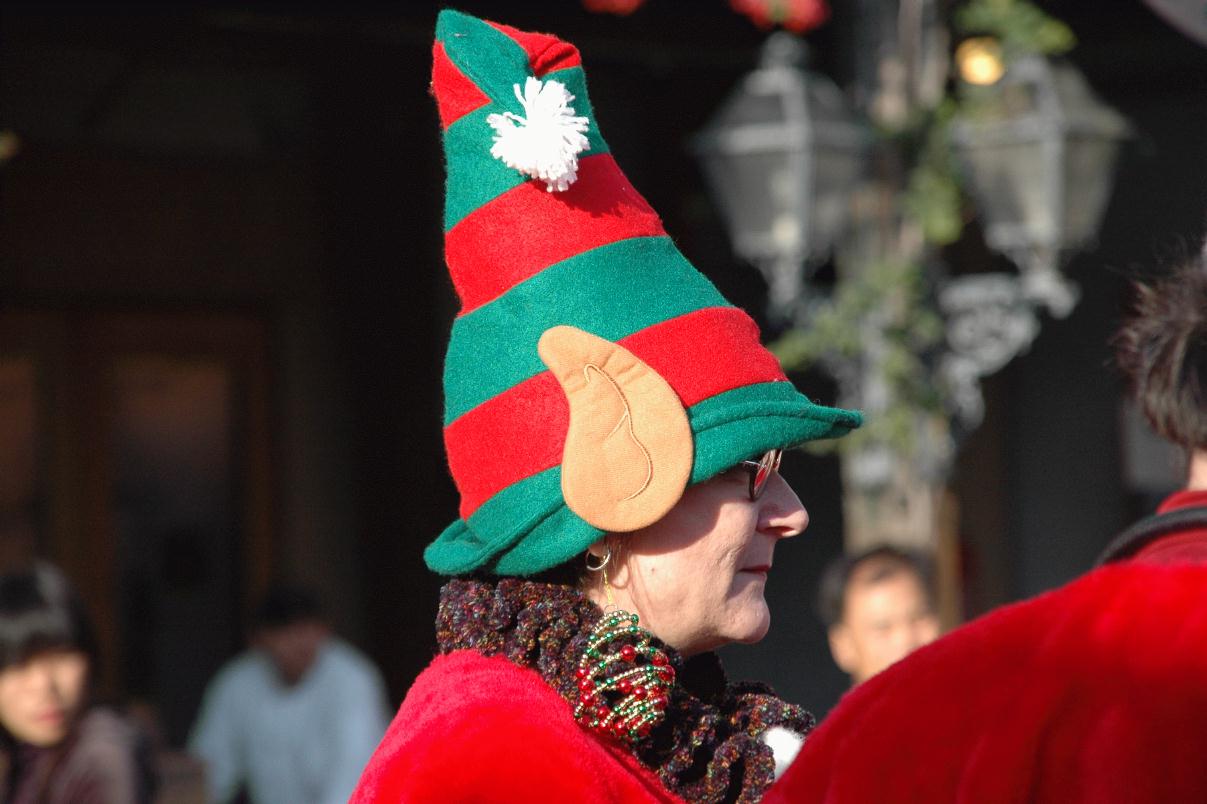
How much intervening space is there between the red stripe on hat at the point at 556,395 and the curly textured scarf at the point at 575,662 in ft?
0.34

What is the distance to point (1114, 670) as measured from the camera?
3.51ft

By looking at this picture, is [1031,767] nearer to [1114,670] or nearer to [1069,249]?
[1114,670]

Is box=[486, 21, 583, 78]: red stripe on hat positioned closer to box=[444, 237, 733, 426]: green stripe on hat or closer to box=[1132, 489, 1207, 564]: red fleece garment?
box=[444, 237, 733, 426]: green stripe on hat

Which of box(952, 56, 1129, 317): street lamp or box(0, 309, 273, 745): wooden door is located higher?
box(952, 56, 1129, 317): street lamp

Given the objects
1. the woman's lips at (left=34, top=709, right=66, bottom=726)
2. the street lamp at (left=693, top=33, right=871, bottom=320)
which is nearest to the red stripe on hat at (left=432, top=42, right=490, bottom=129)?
the woman's lips at (left=34, top=709, right=66, bottom=726)

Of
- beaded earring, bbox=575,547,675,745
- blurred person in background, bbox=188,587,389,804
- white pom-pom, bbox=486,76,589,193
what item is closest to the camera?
beaded earring, bbox=575,547,675,745

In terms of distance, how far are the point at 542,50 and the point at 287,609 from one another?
4174 mm

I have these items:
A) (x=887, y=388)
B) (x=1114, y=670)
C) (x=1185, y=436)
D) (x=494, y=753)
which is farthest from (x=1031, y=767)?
(x=887, y=388)

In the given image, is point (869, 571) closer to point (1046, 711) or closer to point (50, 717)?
point (50, 717)

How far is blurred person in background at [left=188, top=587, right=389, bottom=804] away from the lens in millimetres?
5578

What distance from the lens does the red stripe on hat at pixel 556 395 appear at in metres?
1.65

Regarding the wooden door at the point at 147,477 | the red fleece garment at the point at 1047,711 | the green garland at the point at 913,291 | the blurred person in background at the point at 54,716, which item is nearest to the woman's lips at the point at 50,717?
the blurred person in background at the point at 54,716

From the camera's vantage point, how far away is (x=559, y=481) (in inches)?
64.3

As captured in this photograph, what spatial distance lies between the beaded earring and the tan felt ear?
0.11 meters
